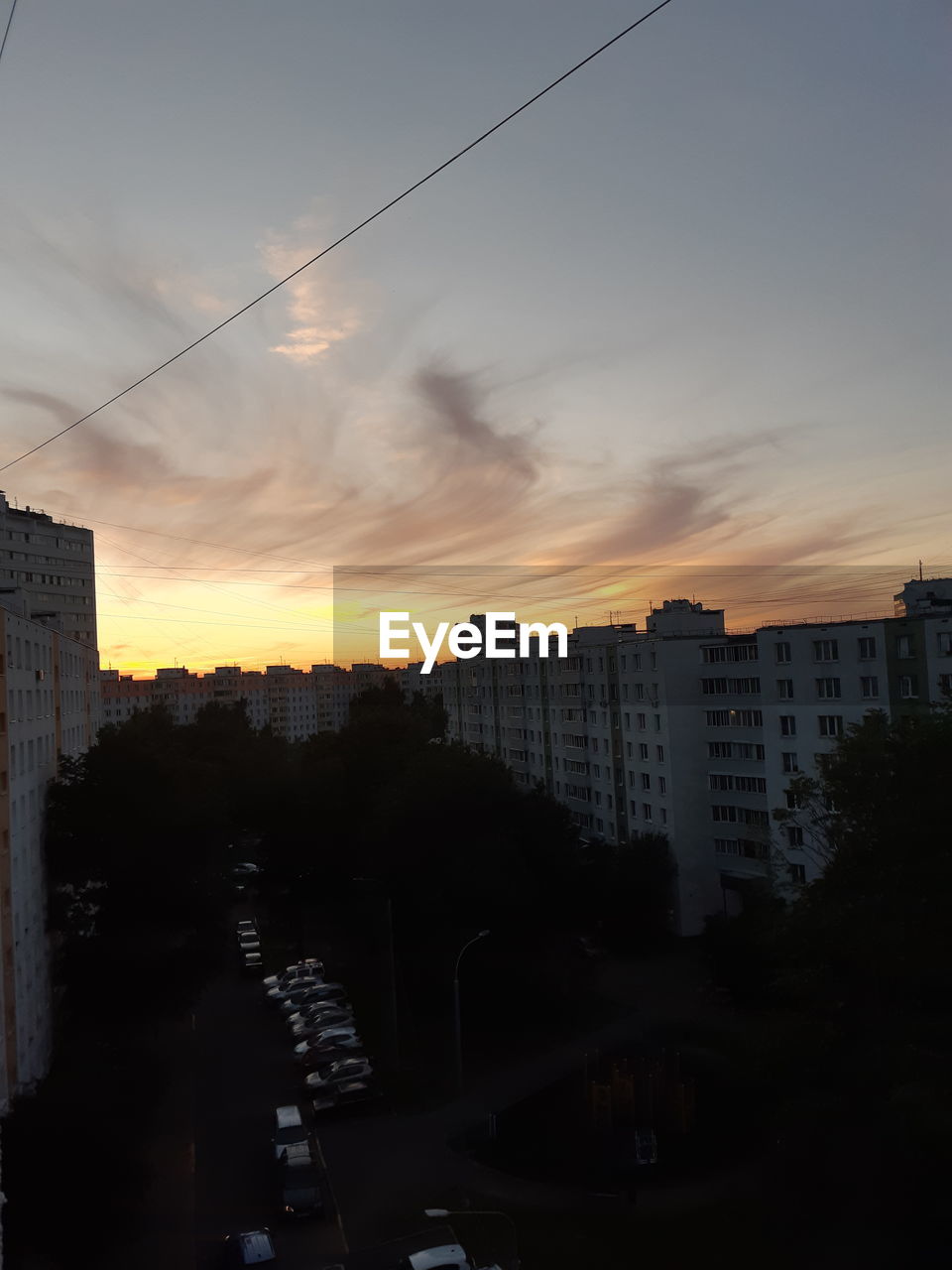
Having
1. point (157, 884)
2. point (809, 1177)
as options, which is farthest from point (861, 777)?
point (157, 884)

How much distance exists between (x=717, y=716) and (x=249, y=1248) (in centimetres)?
2459

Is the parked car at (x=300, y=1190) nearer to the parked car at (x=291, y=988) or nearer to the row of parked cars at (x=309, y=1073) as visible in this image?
the row of parked cars at (x=309, y=1073)

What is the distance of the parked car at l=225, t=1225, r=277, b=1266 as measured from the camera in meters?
13.3

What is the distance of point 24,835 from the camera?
18953mm

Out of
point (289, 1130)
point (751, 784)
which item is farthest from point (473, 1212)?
point (751, 784)

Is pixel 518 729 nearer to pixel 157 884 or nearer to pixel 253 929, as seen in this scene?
pixel 253 929

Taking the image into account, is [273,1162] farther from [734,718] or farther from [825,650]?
[734,718]

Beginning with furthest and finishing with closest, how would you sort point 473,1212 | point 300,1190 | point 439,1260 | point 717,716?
point 717,716
point 300,1190
point 473,1212
point 439,1260

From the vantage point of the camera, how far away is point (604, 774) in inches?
1555

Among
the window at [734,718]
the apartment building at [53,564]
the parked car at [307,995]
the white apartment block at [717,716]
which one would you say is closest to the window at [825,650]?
the white apartment block at [717,716]

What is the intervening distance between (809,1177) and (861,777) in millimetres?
6876

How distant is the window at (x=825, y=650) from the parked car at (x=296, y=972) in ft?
61.2

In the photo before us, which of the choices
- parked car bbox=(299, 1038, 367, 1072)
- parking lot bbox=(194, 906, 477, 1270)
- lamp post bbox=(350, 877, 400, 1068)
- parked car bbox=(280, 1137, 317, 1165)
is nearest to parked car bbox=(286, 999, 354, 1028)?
parking lot bbox=(194, 906, 477, 1270)

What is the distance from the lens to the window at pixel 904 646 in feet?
88.3
